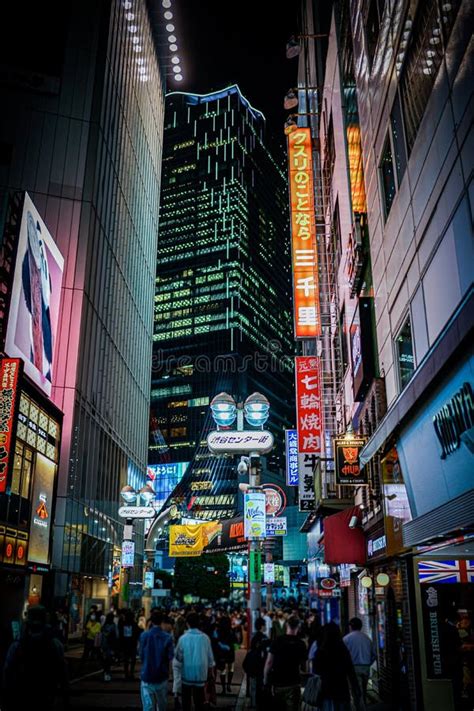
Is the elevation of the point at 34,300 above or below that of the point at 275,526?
above

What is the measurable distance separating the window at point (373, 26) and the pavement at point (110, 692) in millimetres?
16557

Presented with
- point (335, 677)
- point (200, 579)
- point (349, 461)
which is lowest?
point (335, 677)

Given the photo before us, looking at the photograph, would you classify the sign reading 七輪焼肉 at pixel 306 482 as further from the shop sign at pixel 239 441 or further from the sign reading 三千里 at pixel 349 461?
the shop sign at pixel 239 441

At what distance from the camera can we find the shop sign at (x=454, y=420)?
772 cm

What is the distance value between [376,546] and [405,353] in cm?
509

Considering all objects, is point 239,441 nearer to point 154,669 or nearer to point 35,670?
point 154,669

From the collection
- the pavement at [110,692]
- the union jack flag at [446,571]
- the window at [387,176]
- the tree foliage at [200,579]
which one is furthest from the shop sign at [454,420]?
the tree foliage at [200,579]

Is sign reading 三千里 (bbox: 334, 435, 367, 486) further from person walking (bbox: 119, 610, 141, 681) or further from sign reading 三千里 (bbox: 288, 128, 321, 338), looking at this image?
sign reading 三千里 (bbox: 288, 128, 321, 338)

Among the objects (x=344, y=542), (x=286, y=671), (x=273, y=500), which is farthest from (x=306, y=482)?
(x=286, y=671)

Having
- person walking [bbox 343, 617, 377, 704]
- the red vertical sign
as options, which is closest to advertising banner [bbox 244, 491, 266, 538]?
person walking [bbox 343, 617, 377, 704]

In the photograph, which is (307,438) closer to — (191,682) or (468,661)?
(468,661)

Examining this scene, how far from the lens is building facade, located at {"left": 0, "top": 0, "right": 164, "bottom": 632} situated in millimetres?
30109

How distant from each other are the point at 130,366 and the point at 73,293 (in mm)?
16676

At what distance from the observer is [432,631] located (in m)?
11.8
